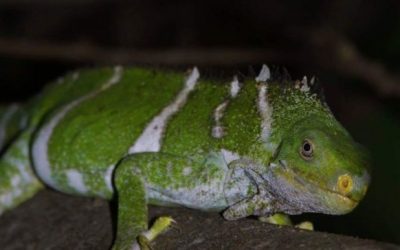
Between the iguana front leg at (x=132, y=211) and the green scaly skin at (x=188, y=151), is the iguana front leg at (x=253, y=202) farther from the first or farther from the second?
the iguana front leg at (x=132, y=211)

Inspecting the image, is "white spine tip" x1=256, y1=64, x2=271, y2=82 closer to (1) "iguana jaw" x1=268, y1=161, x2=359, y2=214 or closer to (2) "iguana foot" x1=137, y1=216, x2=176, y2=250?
(1) "iguana jaw" x1=268, y1=161, x2=359, y2=214

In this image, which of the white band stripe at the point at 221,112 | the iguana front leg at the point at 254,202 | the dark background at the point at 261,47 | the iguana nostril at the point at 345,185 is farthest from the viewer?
the dark background at the point at 261,47

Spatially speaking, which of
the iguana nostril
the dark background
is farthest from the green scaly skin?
the dark background

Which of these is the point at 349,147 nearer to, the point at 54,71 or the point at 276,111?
the point at 276,111

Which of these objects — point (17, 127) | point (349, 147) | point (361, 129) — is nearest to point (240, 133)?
point (349, 147)

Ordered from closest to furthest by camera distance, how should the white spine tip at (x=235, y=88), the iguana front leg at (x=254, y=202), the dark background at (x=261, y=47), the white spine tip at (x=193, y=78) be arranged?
the iguana front leg at (x=254, y=202) < the white spine tip at (x=235, y=88) < the white spine tip at (x=193, y=78) < the dark background at (x=261, y=47)

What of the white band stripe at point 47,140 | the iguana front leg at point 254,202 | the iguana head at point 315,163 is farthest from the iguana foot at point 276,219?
the white band stripe at point 47,140

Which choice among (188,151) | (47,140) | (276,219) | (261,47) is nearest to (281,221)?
(276,219)

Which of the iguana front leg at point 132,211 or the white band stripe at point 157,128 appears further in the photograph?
the white band stripe at point 157,128
